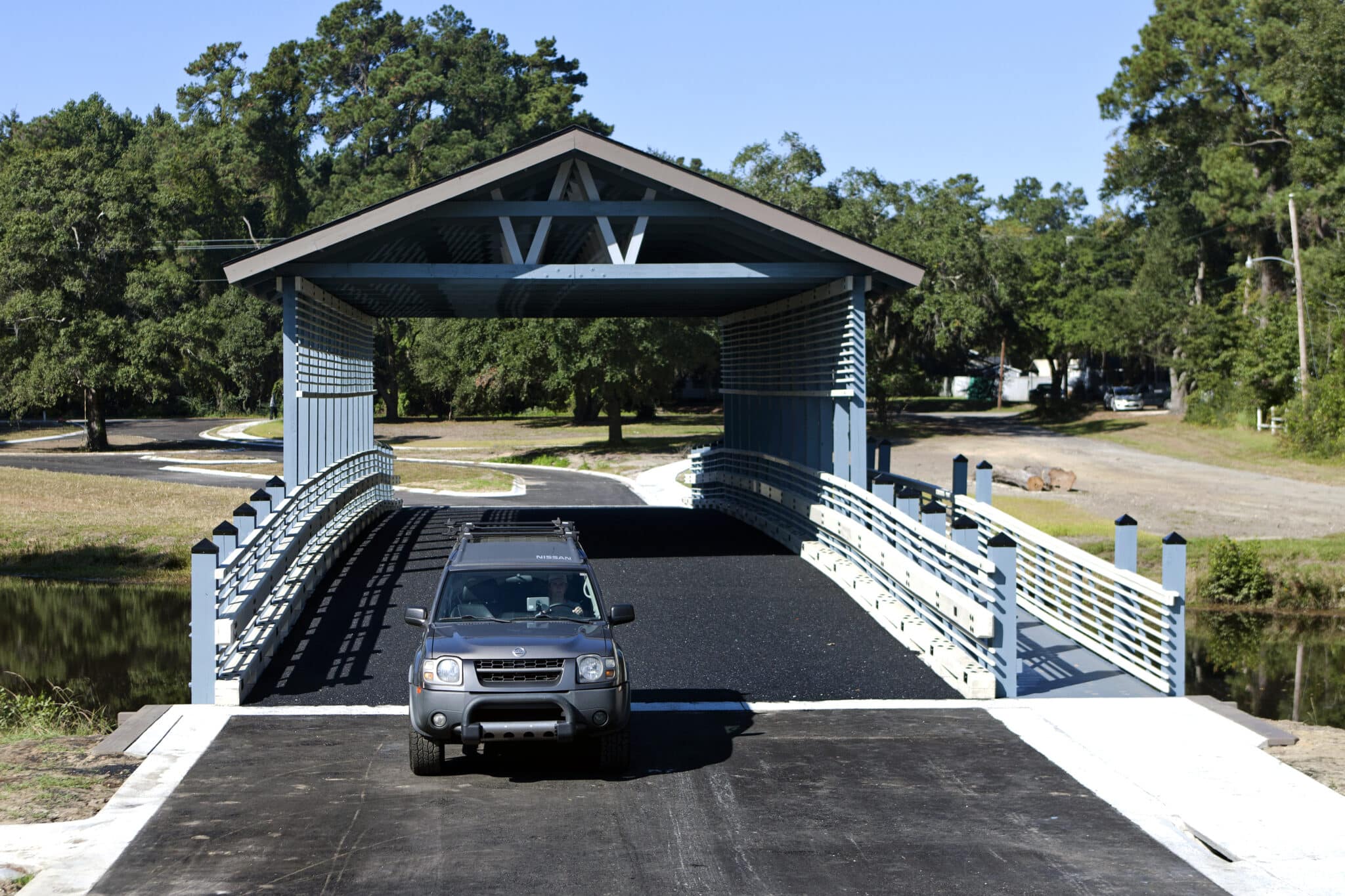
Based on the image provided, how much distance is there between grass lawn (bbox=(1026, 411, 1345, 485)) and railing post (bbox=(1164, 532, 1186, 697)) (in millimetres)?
34279

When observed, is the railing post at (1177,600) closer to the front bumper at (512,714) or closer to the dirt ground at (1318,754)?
the dirt ground at (1318,754)

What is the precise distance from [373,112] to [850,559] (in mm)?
102009

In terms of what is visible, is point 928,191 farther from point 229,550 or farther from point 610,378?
point 229,550

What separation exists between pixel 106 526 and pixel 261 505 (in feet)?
68.5

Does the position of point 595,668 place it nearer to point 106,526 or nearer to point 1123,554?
point 1123,554

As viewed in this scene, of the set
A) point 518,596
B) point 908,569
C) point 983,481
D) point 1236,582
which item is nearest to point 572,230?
point 983,481

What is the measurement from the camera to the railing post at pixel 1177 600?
13.3 meters

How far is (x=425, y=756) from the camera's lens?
10.3 m

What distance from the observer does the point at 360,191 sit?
92.4m

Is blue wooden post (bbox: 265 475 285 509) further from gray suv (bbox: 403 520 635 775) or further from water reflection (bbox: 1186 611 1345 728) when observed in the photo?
water reflection (bbox: 1186 611 1345 728)

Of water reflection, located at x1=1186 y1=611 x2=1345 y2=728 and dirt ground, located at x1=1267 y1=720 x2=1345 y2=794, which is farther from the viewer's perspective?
water reflection, located at x1=1186 y1=611 x2=1345 y2=728

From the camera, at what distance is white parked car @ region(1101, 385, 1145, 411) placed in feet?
290

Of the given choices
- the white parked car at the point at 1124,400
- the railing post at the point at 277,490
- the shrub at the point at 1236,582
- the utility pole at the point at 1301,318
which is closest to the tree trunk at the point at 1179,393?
the white parked car at the point at 1124,400

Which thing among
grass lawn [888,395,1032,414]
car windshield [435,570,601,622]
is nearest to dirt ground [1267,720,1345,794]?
car windshield [435,570,601,622]
